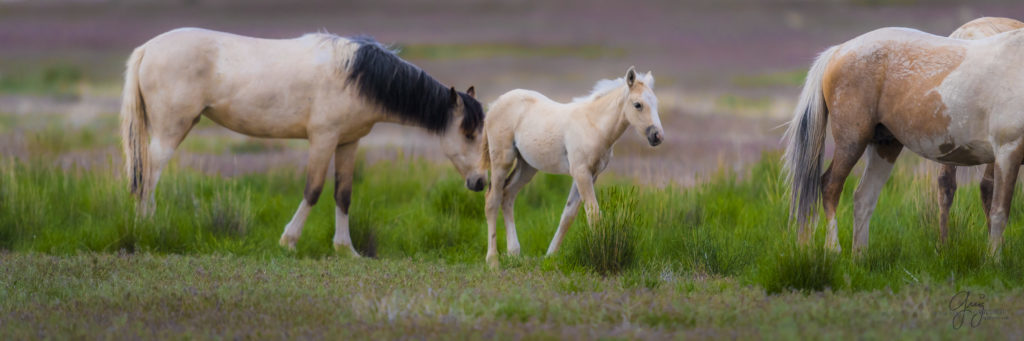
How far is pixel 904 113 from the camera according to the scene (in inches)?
283

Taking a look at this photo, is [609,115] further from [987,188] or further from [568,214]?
[987,188]

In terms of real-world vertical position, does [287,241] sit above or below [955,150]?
below

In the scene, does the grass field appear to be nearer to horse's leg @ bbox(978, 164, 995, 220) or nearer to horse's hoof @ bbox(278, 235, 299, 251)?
horse's hoof @ bbox(278, 235, 299, 251)

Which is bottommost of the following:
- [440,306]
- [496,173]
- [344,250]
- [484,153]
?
[344,250]

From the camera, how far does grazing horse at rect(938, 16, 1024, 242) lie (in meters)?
8.32

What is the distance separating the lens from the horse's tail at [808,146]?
7.80m

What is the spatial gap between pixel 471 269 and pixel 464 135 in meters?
2.11

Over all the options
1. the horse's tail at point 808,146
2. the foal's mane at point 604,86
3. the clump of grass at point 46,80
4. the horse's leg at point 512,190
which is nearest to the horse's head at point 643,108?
the foal's mane at point 604,86

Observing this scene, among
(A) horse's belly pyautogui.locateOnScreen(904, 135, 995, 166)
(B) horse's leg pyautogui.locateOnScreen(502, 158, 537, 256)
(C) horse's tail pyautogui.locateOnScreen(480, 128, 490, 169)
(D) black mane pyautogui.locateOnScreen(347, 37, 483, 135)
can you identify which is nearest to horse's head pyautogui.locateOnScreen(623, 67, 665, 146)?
(B) horse's leg pyautogui.locateOnScreen(502, 158, 537, 256)

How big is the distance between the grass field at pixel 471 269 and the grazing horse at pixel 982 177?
157mm

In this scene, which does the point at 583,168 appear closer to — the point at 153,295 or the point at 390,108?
the point at 390,108

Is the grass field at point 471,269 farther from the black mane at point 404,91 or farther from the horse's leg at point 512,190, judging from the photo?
the black mane at point 404,91

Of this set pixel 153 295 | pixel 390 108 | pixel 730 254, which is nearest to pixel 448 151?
pixel 390 108

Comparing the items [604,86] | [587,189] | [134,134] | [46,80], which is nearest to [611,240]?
[587,189]
